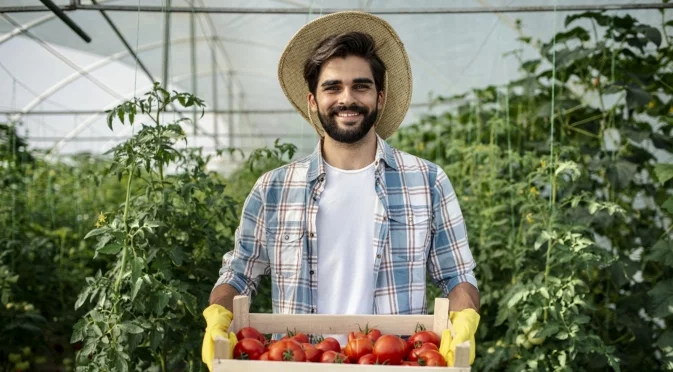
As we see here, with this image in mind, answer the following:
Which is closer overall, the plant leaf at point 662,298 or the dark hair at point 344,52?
the dark hair at point 344,52

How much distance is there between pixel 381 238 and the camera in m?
2.14

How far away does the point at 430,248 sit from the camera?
2.27m

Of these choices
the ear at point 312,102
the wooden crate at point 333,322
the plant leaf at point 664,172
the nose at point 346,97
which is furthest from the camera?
the plant leaf at point 664,172

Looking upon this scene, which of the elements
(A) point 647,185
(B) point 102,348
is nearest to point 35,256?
(B) point 102,348

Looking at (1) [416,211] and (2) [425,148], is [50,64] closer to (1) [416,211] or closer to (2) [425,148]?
(2) [425,148]

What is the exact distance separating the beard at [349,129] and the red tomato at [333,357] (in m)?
0.74

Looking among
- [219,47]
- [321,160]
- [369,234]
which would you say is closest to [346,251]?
[369,234]

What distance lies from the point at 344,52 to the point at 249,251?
72cm

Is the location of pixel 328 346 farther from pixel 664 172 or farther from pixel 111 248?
pixel 664 172

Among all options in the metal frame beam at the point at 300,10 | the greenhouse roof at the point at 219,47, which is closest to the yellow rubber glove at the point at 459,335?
the greenhouse roof at the point at 219,47

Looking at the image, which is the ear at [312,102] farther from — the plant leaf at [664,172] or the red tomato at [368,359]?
the plant leaf at [664,172]

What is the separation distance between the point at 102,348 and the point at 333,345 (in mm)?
1174

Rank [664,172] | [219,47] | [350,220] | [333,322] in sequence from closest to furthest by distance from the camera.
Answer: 1. [333,322]
2. [350,220]
3. [664,172]
4. [219,47]

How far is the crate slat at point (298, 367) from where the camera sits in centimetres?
142
